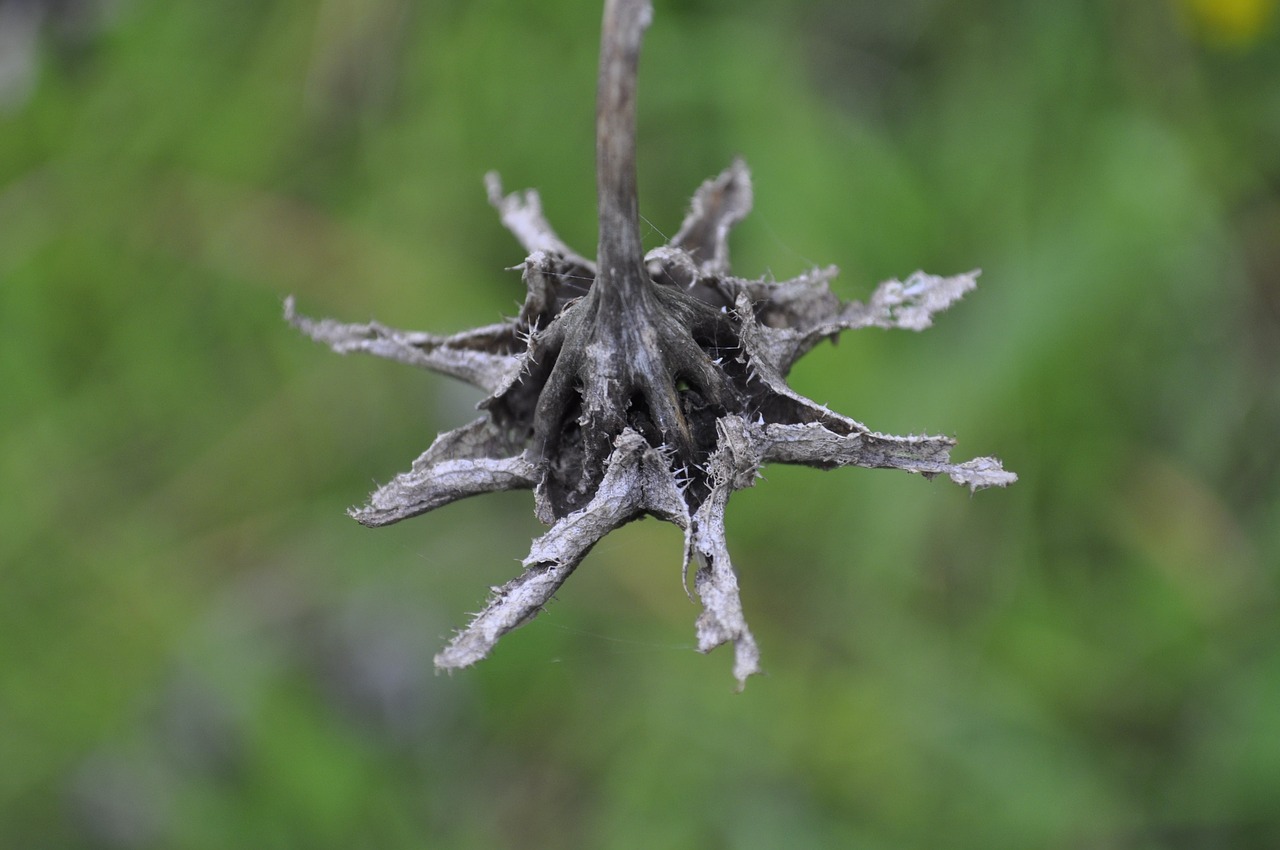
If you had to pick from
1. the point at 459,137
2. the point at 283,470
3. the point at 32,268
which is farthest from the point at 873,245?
the point at 32,268

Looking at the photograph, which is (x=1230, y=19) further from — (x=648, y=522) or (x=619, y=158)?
(x=619, y=158)

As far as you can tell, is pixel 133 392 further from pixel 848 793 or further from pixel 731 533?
pixel 848 793

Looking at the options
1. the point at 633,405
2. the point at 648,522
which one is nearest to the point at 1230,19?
the point at 648,522

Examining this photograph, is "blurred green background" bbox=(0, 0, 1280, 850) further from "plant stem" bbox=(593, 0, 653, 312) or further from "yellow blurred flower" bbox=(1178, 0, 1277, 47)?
"plant stem" bbox=(593, 0, 653, 312)

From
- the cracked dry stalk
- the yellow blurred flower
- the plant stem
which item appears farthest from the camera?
the yellow blurred flower

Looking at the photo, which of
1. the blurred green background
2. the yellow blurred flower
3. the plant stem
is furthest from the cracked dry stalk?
the yellow blurred flower

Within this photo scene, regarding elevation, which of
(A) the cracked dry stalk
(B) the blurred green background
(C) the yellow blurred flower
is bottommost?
(A) the cracked dry stalk
